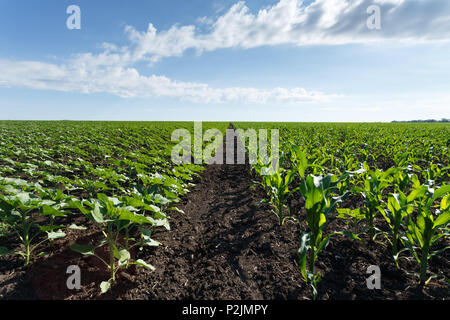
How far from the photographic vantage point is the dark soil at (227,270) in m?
2.10

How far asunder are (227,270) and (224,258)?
24 cm

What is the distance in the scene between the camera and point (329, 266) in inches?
97.7

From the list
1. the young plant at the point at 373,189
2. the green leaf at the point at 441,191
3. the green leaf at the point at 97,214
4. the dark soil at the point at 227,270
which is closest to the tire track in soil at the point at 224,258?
the dark soil at the point at 227,270

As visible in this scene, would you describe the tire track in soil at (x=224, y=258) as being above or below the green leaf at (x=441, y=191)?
below

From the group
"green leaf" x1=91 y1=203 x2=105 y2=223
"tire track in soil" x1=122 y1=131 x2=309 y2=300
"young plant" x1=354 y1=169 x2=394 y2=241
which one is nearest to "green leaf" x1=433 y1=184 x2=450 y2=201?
"young plant" x1=354 y1=169 x2=394 y2=241

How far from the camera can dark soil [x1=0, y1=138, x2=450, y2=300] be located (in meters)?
2.10

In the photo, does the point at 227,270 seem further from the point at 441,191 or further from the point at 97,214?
the point at 441,191

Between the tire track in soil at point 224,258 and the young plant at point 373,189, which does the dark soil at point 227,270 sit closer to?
the tire track in soil at point 224,258

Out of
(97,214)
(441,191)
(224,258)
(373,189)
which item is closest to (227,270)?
(224,258)

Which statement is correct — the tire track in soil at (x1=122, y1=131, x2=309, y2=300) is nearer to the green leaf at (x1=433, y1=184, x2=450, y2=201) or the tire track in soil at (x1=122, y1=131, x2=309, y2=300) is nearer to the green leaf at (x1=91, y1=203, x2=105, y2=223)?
the green leaf at (x1=91, y1=203, x2=105, y2=223)

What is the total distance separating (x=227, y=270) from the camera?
2.52 metres
